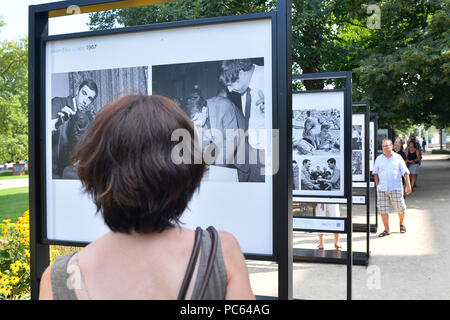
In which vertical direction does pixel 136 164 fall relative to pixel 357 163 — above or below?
above

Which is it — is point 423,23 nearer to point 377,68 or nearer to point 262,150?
point 377,68

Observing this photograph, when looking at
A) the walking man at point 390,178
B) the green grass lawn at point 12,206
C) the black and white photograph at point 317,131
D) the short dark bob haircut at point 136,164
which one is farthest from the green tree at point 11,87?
the short dark bob haircut at point 136,164

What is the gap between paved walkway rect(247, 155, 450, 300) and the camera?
517cm

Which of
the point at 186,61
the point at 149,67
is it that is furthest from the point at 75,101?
the point at 186,61

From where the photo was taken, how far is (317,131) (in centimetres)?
493

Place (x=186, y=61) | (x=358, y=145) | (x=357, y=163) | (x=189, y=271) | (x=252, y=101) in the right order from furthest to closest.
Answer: (x=358, y=145) < (x=357, y=163) < (x=186, y=61) < (x=252, y=101) < (x=189, y=271)

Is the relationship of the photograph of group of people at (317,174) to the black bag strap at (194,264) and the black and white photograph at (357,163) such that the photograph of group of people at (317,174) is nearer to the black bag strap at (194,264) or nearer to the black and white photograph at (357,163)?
the black and white photograph at (357,163)

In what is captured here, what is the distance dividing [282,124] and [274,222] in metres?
0.43

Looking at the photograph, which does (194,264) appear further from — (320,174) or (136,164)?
(320,174)

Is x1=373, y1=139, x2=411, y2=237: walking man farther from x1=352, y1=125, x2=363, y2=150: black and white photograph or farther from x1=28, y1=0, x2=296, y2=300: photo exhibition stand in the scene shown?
x1=28, y1=0, x2=296, y2=300: photo exhibition stand

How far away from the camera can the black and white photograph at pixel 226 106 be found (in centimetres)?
182

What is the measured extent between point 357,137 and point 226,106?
21.3ft

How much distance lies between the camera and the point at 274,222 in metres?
1.79

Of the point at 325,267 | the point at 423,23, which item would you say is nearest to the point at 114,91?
the point at 325,267
